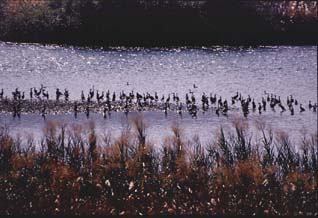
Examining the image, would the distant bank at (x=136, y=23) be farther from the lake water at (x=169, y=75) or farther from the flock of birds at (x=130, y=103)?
the flock of birds at (x=130, y=103)

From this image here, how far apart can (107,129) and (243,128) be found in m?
9.34

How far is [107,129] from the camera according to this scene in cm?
4344

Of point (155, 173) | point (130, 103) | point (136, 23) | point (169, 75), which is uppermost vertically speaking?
point (136, 23)

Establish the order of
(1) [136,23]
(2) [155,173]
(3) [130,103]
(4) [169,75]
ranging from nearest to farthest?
(2) [155,173] → (3) [130,103] → (4) [169,75] → (1) [136,23]

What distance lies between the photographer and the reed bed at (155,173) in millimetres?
35531

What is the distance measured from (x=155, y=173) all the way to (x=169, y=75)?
9811 mm

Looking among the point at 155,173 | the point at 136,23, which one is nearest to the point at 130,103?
the point at 155,173

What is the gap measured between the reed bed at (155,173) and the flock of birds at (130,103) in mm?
1937

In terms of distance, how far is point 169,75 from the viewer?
47.9 metres

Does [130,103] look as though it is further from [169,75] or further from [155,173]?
[155,173]

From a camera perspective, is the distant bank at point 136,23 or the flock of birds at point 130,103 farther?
the distant bank at point 136,23

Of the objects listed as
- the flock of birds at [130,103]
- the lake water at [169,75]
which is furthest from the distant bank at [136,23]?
the flock of birds at [130,103]

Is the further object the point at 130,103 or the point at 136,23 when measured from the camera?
the point at 136,23

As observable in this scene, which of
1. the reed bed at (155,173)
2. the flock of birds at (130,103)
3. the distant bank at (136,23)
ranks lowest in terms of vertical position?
the reed bed at (155,173)
